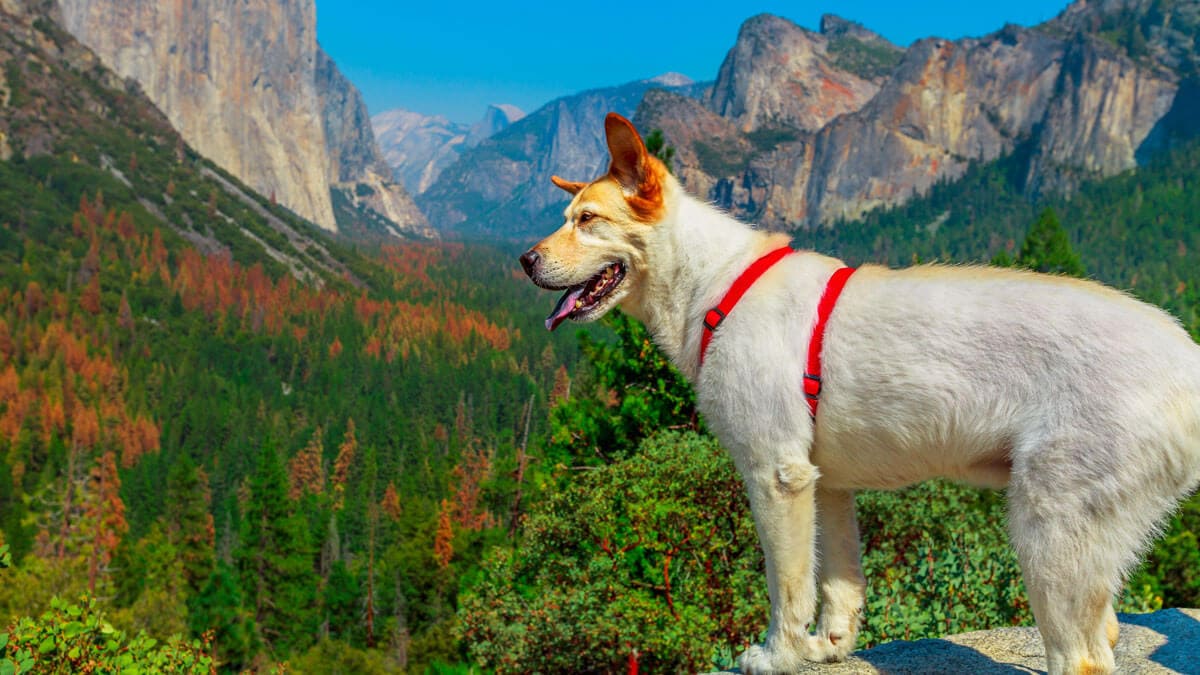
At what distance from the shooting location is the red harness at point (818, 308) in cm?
414

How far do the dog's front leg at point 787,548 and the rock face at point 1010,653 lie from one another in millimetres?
363

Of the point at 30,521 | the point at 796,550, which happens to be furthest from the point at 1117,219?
the point at 796,550

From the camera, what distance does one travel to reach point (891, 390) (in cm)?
397

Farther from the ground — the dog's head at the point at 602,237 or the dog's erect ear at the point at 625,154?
the dog's erect ear at the point at 625,154

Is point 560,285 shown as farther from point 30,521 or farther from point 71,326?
point 71,326

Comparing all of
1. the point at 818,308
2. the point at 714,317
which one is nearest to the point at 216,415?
the point at 714,317

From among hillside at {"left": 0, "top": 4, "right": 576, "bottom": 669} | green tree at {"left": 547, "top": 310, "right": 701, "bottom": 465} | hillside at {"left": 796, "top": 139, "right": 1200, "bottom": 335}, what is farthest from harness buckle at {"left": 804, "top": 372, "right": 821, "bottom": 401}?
hillside at {"left": 796, "top": 139, "right": 1200, "bottom": 335}

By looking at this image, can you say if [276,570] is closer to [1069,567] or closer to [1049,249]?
[1049,249]

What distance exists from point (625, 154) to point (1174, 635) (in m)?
4.95

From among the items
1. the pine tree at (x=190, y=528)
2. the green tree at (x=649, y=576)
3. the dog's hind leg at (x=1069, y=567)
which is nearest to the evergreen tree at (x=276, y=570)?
the pine tree at (x=190, y=528)

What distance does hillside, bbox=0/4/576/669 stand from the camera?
51250mm

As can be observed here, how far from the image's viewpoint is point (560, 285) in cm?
462

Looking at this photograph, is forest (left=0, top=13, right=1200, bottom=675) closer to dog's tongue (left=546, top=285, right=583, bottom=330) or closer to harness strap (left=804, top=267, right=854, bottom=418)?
harness strap (left=804, top=267, right=854, bottom=418)

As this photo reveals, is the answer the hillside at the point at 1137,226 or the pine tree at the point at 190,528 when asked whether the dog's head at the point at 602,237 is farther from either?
the hillside at the point at 1137,226
